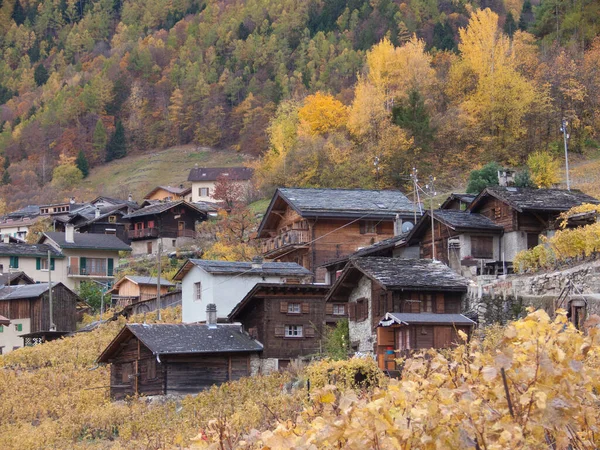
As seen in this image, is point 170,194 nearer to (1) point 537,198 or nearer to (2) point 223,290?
(2) point 223,290

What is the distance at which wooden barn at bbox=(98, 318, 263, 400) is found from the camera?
40.3 metres

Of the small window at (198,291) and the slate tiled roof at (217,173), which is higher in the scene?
Answer: the slate tiled roof at (217,173)

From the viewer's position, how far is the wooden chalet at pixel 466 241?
135 feet

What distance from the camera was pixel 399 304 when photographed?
35.5 meters

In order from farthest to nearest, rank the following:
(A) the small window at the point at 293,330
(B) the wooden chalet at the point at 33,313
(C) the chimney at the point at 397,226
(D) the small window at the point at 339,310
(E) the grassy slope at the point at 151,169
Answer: (E) the grassy slope at the point at 151,169 < (B) the wooden chalet at the point at 33,313 < (C) the chimney at the point at 397,226 < (D) the small window at the point at 339,310 < (A) the small window at the point at 293,330

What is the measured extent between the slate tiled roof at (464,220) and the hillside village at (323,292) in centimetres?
8

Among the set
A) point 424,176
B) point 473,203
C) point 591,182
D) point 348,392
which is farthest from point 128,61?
point 348,392

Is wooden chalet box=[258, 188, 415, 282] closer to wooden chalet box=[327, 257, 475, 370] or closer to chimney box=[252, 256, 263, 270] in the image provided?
chimney box=[252, 256, 263, 270]

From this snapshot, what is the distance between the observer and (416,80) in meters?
88.7

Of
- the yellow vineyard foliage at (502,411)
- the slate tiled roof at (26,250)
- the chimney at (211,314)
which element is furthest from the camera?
the slate tiled roof at (26,250)

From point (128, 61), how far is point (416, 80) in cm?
11614

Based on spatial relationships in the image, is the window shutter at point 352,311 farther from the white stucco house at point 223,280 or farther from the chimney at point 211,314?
the white stucco house at point 223,280

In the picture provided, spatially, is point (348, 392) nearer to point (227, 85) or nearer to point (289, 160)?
point (289, 160)

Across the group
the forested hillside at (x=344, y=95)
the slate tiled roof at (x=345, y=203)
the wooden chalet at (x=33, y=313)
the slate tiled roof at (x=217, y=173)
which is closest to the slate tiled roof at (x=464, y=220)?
the slate tiled roof at (x=345, y=203)
